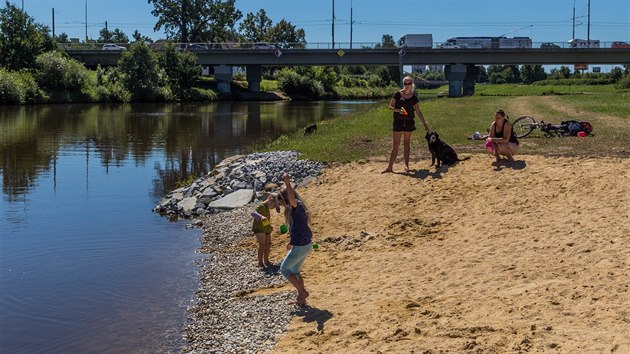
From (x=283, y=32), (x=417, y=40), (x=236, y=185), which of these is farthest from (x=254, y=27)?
(x=236, y=185)

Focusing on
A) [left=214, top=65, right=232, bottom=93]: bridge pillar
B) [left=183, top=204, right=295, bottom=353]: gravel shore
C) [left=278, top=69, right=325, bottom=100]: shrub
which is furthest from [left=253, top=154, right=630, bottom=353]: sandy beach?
[left=278, top=69, right=325, bottom=100]: shrub

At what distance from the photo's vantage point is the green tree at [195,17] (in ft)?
432

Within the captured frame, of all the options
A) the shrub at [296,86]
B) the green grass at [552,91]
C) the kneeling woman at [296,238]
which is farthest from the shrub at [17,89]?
the kneeling woman at [296,238]

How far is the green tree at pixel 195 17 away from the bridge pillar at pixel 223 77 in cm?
3078

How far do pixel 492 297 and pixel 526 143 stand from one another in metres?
12.6

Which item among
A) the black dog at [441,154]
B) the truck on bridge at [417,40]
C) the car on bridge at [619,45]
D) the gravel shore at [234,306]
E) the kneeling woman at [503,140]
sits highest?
the truck on bridge at [417,40]

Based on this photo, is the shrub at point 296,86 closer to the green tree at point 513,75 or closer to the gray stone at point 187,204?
the green tree at point 513,75

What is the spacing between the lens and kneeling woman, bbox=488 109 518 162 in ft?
57.0

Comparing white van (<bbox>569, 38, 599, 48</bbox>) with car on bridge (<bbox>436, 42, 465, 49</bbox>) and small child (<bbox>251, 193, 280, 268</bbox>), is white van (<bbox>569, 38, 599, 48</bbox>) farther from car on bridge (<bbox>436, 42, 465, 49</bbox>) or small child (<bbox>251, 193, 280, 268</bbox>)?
small child (<bbox>251, 193, 280, 268</bbox>)

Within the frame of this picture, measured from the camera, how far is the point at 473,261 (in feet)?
38.4

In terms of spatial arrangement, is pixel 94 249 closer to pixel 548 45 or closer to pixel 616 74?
pixel 548 45

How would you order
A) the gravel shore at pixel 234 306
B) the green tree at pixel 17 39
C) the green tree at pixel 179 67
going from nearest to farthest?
1. the gravel shore at pixel 234 306
2. the green tree at pixel 17 39
3. the green tree at pixel 179 67

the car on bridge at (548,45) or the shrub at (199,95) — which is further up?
the car on bridge at (548,45)

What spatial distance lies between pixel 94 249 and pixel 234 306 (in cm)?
543
